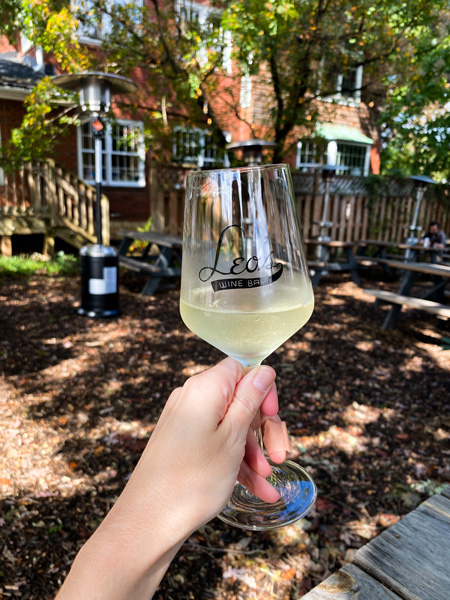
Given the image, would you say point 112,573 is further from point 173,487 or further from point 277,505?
A: point 277,505

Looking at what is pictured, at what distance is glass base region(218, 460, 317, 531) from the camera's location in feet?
3.74

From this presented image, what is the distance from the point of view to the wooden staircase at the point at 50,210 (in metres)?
9.80

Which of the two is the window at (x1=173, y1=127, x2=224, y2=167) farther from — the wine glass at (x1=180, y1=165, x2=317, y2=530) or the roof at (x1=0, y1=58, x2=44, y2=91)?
the wine glass at (x1=180, y1=165, x2=317, y2=530)

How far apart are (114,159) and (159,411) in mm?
12103

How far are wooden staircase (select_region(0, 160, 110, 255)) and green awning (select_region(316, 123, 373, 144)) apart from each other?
930 cm

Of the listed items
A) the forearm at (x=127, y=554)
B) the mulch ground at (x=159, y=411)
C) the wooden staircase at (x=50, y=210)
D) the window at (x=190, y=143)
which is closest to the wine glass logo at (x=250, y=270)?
the forearm at (x=127, y=554)

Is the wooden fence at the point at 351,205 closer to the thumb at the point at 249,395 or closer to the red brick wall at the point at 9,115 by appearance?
the red brick wall at the point at 9,115

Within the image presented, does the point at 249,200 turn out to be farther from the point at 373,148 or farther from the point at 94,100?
the point at 373,148

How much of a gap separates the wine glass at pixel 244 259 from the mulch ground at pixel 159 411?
1432mm

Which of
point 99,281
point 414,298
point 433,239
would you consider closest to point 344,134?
point 433,239

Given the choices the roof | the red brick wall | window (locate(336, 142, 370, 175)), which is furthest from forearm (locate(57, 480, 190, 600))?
window (locate(336, 142, 370, 175))

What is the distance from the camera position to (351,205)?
1109 cm

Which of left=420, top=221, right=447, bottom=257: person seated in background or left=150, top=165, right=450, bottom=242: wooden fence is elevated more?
left=150, top=165, right=450, bottom=242: wooden fence

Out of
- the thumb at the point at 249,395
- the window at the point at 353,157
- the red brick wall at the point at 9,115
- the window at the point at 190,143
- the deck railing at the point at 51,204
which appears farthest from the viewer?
Answer: the window at the point at 353,157
